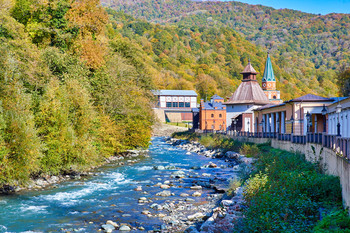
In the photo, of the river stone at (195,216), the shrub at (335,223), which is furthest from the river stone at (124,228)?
the shrub at (335,223)

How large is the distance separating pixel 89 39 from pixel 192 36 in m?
159

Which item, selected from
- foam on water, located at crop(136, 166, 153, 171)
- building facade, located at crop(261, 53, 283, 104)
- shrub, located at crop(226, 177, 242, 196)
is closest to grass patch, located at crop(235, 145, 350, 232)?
shrub, located at crop(226, 177, 242, 196)

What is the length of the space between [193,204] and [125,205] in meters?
3.61

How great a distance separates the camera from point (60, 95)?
23781 mm

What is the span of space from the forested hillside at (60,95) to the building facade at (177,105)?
65266 mm

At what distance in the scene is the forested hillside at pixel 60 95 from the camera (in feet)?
61.3

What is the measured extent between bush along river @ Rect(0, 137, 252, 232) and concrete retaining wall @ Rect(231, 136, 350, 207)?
434 cm

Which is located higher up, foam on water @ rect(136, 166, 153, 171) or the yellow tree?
the yellow tree

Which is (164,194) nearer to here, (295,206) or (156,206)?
(156,206)

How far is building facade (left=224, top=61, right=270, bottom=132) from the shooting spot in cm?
6706

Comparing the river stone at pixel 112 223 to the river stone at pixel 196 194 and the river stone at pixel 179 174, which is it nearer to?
the river stone at pixel 196 194

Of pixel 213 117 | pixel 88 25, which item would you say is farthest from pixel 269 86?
pixel 88 25

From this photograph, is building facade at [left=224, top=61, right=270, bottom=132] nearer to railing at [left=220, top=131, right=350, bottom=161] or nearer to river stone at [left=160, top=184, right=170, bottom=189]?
railing at [left=220, top=131, right=350, bottom=161]

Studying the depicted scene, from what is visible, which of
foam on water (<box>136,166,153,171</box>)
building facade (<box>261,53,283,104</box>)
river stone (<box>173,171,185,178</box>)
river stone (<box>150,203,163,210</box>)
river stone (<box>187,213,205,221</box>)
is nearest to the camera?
river stone (<box>187,213,205,221</box>)
